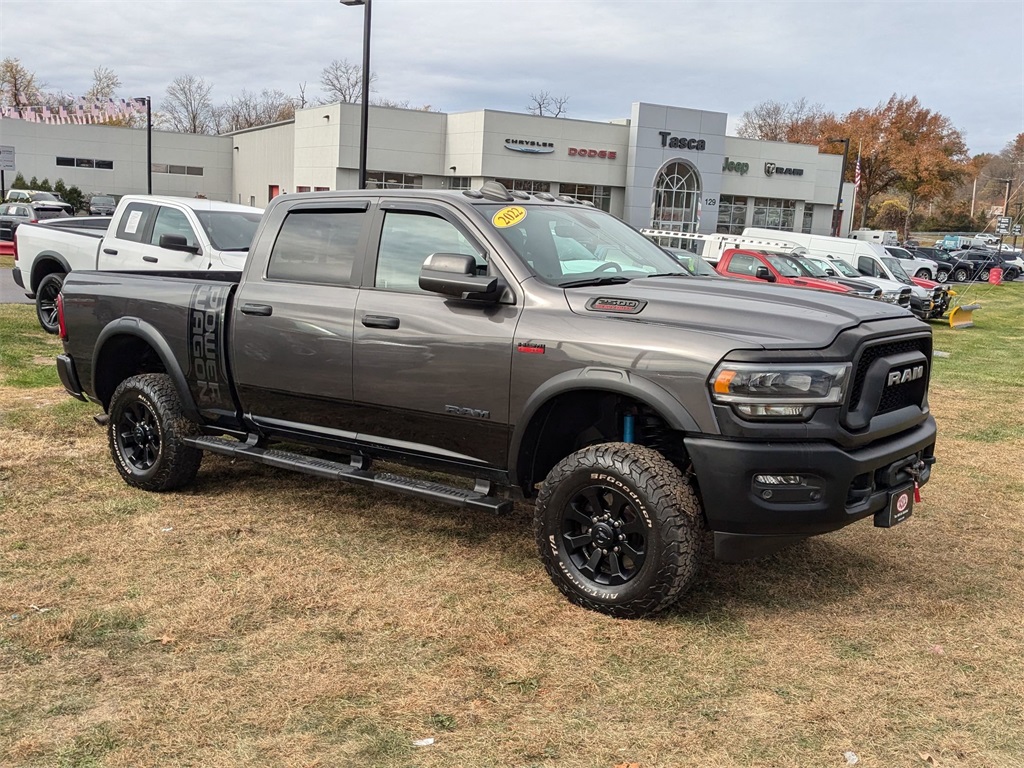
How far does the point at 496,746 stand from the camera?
11.1 feet

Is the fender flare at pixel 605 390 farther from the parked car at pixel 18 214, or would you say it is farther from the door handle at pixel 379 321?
the parked car at pixel 18 214

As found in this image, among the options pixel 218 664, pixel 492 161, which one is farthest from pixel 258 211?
pixel 492 161

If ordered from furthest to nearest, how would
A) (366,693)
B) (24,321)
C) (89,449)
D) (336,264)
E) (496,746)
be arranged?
(24,321) < (89,449) < (336,264) < (366,693) < (496,746)

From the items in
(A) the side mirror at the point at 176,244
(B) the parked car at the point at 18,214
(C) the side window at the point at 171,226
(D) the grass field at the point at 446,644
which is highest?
(C) the side window at the point at 171,226

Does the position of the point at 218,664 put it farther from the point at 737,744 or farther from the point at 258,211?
the point at 258,211

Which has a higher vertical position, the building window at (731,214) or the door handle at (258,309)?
the building window at (731,214)

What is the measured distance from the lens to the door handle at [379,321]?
5.07 meters

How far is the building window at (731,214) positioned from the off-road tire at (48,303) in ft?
162

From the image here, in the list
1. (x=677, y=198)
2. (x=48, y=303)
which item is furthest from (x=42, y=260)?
(x=677, y=198)

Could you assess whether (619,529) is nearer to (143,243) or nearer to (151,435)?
(151,435)

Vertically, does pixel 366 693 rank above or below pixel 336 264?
below

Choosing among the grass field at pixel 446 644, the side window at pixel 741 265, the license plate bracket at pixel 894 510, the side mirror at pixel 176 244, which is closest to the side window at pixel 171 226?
the side mirror at pixel 176 244

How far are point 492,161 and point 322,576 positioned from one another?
45453mm

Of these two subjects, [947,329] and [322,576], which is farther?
[947,329]
